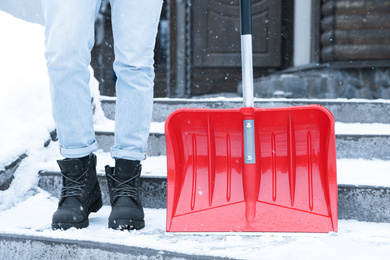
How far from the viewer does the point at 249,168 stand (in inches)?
52.7

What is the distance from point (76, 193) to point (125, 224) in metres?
0.19

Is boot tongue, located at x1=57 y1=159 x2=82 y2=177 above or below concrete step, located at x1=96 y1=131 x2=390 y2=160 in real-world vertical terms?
above

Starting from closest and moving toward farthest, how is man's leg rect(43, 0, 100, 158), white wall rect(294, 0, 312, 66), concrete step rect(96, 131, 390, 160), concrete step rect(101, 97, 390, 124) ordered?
1. man's leg rect(43, 0, 100, 158)
2. concrete step rect(96, 131, 390, 160)
3. concrete step rect(101, 97, 390, 124)
4. white wall rect(294, 0, 312, 66)

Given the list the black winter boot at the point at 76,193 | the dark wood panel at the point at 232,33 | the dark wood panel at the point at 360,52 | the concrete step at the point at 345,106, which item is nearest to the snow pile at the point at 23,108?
the black winter boot at the point at 76,193

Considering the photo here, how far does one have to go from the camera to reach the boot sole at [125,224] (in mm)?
1268

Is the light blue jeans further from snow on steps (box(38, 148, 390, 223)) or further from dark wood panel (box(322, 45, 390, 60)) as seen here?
dark wood panel (box(322, 45, 390, 60))

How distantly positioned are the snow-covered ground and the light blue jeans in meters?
0.25

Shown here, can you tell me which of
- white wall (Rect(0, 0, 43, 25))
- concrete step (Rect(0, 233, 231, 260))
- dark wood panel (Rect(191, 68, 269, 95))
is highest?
white wall (Rect(0, 0, 43, 25))

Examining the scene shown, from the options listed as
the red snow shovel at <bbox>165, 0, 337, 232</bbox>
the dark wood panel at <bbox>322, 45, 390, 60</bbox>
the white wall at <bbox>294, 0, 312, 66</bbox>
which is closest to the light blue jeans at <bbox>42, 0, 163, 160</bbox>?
the red snow shovel at <bbox>165, 0, 337, 232</bbox>

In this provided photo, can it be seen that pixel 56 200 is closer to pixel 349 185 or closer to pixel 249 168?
pixel 249 168

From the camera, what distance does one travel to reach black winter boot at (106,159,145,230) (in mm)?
1285

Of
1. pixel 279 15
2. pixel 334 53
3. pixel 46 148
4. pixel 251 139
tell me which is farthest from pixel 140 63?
pixel 279 15

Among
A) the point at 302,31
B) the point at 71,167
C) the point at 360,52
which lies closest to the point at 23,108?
the point at 71,167

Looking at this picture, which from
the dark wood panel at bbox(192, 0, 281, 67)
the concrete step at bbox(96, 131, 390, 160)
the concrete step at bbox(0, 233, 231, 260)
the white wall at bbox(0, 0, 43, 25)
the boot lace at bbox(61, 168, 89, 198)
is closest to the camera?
the concrete step at bbox(0, 233, 231, 260)
